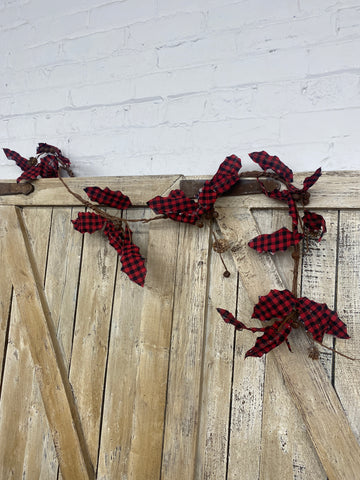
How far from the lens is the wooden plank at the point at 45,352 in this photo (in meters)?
1.61

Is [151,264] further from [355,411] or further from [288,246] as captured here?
[355,411]

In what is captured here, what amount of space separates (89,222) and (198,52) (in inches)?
30.0

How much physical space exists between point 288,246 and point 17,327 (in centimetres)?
117

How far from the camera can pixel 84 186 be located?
1699mm

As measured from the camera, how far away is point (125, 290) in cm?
162

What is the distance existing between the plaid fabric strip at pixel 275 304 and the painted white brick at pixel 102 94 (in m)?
0.98

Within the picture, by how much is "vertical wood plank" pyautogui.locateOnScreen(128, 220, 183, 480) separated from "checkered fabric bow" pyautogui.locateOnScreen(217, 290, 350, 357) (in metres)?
0.29

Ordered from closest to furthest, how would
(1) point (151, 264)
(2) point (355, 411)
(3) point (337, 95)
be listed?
(2) point (355, 411) < (3) point (337, 95) < (1) point (151, 264)

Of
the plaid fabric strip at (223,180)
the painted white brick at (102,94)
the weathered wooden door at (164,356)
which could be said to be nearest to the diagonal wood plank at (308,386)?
the weathered wooden door at (164,356)

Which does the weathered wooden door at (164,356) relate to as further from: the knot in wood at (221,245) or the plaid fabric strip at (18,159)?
the plaid fabric strip at (18,159)

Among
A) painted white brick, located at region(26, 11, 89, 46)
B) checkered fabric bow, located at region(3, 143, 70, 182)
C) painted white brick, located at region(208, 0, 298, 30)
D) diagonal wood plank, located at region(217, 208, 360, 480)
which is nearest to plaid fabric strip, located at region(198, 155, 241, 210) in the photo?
diagonal wood plank, located at region(217, 208, 360, 480)

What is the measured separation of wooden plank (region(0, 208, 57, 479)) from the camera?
1.69 m

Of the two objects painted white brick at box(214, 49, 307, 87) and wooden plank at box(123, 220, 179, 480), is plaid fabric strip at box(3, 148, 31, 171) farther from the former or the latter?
painted white brick at box(214, 49, 307, 87)

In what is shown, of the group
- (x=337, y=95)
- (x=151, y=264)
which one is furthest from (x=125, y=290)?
(x=337, y=95)
